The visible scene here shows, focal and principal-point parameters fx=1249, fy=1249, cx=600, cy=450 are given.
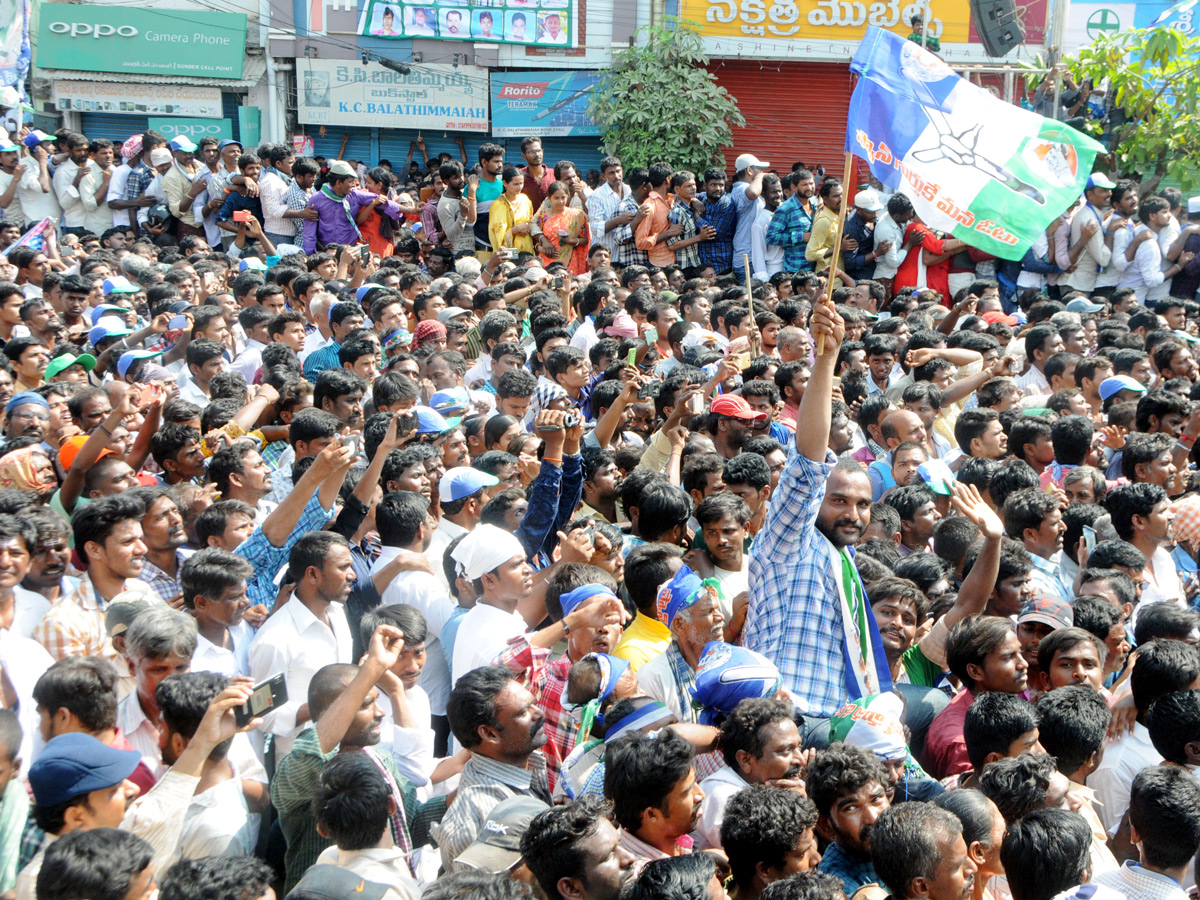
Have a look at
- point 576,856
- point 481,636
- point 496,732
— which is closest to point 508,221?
point 481,636

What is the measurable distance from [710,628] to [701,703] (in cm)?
30

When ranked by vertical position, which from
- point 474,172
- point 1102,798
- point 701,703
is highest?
point 474,172

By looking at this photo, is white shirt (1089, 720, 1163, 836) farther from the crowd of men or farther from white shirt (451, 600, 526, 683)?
white shirt (451, 600, 526, 683)

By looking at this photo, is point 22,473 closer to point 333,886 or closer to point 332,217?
point 333,886

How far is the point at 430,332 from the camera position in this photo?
789 centimetres

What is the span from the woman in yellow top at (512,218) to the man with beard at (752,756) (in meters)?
8.39

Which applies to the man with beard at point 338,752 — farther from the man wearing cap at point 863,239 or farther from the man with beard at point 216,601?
the man wearing cap at point 863,239

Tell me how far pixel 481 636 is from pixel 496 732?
0.70 meters

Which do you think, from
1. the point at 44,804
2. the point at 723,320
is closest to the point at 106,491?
the point at 44,804

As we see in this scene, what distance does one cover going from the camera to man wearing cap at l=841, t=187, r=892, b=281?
458 inches

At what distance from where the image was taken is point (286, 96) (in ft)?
58.8

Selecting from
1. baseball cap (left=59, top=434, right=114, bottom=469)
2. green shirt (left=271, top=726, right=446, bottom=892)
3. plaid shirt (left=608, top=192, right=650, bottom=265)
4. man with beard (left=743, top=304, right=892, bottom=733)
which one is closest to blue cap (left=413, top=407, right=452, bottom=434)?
baseball cap (left=59, top=434, right=114, bottom=469)

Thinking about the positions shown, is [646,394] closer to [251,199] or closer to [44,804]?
[44,804]

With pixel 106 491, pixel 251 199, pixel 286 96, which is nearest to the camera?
pixel 106 491
